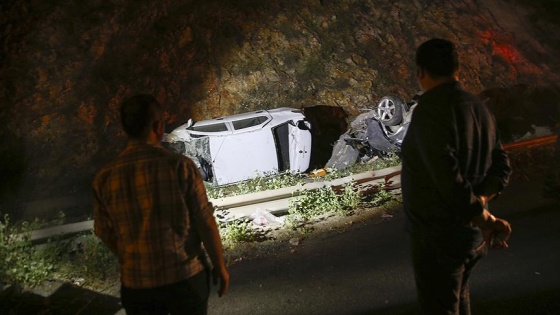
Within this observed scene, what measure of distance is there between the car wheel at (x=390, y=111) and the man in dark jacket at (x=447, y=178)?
6824mm

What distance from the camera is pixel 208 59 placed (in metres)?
13.6

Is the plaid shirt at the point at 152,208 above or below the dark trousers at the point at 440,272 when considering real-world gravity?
above

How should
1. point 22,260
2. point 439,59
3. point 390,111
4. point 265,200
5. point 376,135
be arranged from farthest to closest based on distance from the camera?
point 390,111 < point 376,135 < point 265,200 < point 22,260 < point 439,59

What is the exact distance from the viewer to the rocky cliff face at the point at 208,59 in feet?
36.4

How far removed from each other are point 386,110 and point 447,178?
7.43m

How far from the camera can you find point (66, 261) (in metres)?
5.31

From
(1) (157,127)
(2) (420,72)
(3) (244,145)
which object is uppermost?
(2) (420,72)

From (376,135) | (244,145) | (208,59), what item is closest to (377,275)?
(244,145)

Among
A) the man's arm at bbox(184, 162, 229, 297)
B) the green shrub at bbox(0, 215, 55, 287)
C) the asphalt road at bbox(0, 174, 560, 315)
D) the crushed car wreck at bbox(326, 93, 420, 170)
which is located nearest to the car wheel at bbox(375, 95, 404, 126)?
the crushed car wreck at bbox(326, 93, 420, 170)

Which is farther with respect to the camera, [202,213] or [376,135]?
[376,135]

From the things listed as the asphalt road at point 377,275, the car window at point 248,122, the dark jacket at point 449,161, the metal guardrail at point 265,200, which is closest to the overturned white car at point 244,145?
the car window at point 248,122

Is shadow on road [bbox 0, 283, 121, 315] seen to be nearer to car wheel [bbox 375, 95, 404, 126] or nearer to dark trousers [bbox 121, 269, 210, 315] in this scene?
dark trousers [bbox 121, 269, 210, 315]

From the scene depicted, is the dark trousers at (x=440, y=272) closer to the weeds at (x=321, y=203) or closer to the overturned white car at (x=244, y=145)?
the weeds at (x=321, y=203)

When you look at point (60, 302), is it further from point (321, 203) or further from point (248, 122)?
point (248, 122)
